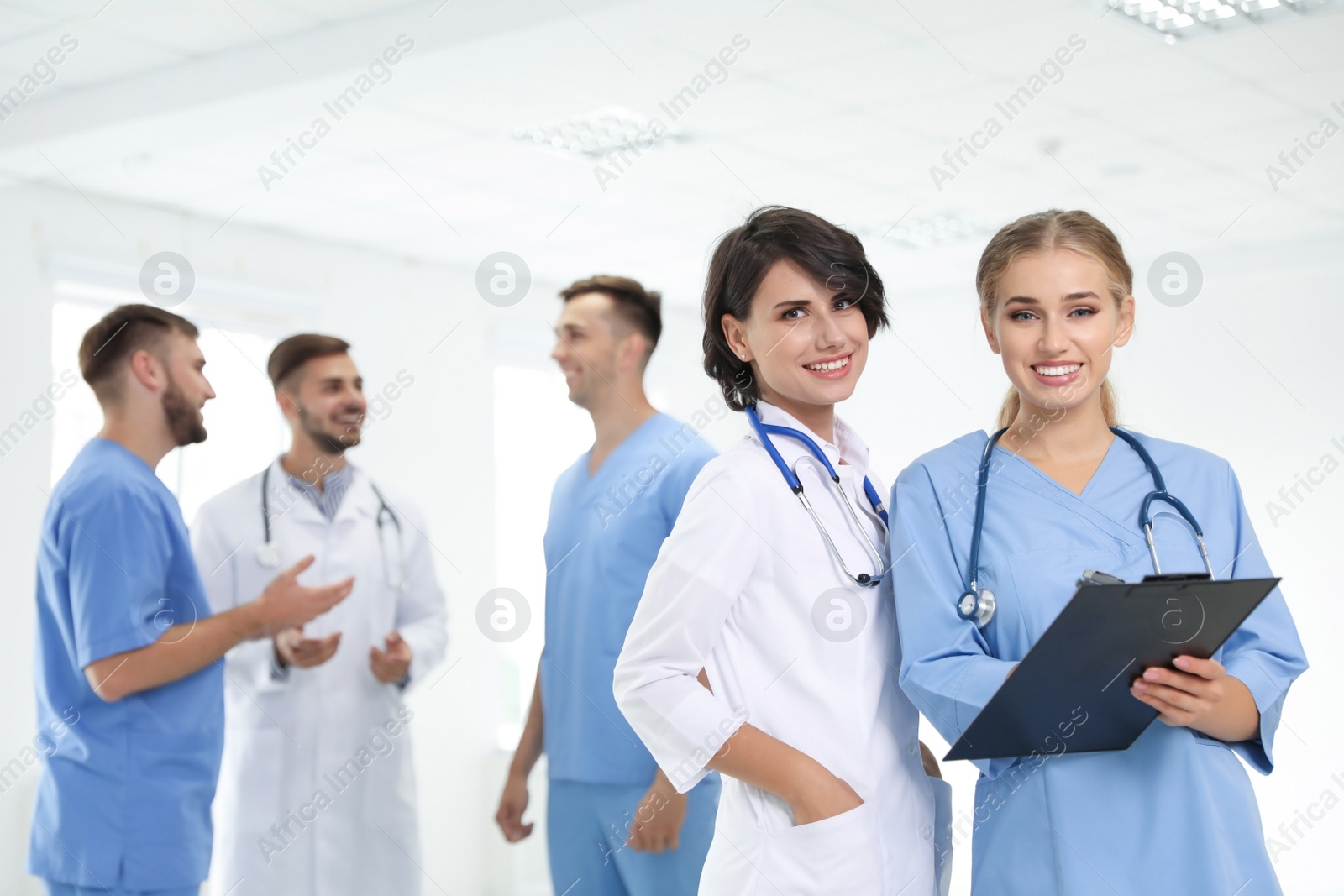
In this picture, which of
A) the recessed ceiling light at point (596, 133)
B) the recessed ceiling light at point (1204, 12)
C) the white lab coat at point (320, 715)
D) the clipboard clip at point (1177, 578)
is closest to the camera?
the clipboard clip at point (1177, 578)

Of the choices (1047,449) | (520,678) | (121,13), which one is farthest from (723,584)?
(520,678)

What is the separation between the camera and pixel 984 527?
132cm

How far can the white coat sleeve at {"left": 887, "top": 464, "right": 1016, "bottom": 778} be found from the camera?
47.2 inches

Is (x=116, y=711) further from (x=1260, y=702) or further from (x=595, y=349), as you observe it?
(x=1260, y=702)

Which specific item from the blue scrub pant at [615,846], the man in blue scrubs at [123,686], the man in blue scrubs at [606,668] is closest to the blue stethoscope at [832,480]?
the man in blue scrubs at [606,668]

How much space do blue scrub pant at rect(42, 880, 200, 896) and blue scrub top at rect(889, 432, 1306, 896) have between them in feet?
5.33

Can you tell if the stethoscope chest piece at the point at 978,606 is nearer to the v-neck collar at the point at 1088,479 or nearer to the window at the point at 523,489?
the v-neck collar at the point at 1088,479

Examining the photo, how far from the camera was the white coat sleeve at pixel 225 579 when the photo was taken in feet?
8.83

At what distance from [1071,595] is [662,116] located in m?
2.75

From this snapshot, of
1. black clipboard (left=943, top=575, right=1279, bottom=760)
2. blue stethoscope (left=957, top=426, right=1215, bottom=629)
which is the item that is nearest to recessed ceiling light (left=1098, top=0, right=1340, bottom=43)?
blue stethoscope (left=957, top=426, right=1215, bottom=629)

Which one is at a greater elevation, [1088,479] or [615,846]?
[1088,479]

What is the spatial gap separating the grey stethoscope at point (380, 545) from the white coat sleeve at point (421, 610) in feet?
0.06

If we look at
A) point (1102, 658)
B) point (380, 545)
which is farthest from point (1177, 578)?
point (380, 545)

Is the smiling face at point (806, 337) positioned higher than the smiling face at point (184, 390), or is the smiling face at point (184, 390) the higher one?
the smiling face at point (184, 390)
